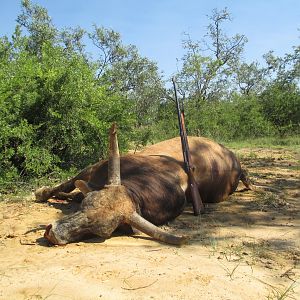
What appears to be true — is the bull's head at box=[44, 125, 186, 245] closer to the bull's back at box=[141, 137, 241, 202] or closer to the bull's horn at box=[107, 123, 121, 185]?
the bull's horn at box=[107, 123, 121, 185]

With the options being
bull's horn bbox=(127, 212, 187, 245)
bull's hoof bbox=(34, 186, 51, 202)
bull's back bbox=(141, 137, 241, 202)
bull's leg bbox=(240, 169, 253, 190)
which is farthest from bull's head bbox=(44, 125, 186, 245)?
bull's leg bbox=(240, 169, 253, 190)

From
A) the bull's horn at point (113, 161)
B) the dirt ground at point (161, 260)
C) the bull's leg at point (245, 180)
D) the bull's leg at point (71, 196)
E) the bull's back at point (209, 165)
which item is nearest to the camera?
the dirt ground at point (161, 260)

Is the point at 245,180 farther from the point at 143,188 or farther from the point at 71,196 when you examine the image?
the point at 71,196

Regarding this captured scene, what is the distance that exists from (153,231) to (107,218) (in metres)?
0.46

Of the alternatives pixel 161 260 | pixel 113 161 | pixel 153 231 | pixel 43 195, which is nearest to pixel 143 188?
pixel 113 161

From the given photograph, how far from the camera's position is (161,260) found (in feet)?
11.9

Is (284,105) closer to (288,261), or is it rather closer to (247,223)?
(247,223)

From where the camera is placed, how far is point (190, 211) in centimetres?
552

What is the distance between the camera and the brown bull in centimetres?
401

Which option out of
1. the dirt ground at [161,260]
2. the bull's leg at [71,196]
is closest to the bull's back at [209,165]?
the dirt ground at [161,260]

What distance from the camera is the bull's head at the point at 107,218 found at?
394 cm

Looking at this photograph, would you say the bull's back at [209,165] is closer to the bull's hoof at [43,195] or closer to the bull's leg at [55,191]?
the bull's leg at [55,191]

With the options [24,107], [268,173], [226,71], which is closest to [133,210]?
[24,107]

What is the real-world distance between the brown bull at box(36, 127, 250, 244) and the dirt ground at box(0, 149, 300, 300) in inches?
6.3
